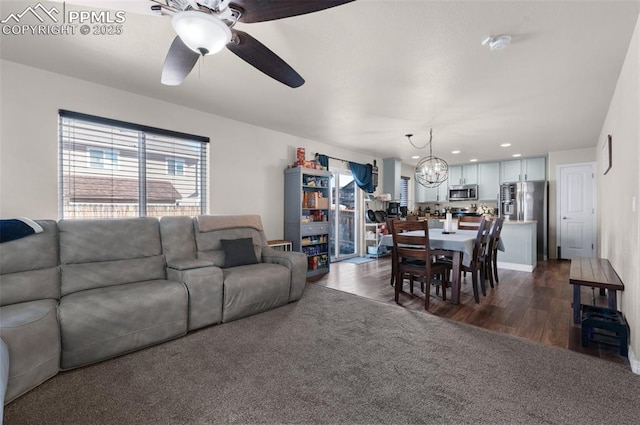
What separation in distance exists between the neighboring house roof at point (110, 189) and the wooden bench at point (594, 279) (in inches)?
172

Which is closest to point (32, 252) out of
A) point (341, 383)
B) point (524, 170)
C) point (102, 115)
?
point (102, 115)

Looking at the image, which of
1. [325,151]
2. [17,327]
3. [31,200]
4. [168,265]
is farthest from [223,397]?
[325,151]

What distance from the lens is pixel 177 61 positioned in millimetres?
1928

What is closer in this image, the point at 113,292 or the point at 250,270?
the point at 113,292

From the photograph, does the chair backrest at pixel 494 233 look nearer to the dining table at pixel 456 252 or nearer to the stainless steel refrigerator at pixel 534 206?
the dining table at pixel 456 252

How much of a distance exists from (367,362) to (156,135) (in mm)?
3458

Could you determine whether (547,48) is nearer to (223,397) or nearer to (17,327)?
(223,397)

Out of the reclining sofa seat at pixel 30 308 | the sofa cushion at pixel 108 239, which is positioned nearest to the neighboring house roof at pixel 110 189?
the sofa cushion at pixel 108 239

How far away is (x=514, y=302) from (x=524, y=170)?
4870 mm

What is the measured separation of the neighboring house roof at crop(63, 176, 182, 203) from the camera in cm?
300

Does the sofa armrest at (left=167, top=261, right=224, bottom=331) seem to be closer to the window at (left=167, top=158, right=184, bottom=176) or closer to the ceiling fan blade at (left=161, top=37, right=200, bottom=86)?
the window at (left=167, top=158, right=184, bottom=176)

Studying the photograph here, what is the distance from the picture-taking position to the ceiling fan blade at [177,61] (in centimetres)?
181

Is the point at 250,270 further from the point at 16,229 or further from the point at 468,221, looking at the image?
the point at 468,221

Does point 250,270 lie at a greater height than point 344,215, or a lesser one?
lesser
